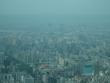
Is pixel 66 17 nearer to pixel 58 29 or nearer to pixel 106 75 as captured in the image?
pixel 58 29

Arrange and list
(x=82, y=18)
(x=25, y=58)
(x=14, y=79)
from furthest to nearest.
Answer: (x=82, y=18), (x=25, y=58), (x=14, y=79)

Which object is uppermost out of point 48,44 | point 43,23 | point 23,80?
point 43,23

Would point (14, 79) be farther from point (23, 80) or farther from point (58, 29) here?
point (58, 29)

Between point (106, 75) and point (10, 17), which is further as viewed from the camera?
point (10, 17)

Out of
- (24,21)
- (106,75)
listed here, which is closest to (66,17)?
(24,21)

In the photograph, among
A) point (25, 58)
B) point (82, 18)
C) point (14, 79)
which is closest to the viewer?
point (14, 79)

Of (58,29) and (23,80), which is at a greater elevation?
(58,29)

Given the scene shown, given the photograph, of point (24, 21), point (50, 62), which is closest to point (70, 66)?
point (50, 62)
